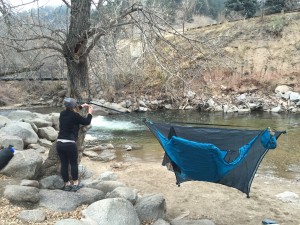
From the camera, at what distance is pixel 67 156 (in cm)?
503

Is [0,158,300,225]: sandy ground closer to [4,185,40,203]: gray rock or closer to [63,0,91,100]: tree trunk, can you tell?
[4,185,40,203]: gray rock

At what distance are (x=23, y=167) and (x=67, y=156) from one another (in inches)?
36.4

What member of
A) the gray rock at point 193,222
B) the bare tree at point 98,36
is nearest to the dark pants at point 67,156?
the bare tree at point 98,36

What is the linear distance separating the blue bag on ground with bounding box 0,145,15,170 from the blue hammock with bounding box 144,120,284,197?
2.13 metres

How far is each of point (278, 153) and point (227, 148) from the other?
515 cm

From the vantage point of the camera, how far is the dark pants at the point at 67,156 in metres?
4.91

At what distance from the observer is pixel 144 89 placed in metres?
22.7

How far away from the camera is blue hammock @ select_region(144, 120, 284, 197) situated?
A: 14.8ft

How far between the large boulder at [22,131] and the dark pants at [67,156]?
11.6ft

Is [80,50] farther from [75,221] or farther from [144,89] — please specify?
[144,89]

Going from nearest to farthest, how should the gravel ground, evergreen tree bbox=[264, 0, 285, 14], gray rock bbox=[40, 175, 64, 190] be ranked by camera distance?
the gravel ground → gray rock bbox=[40, 175, 64, 190] → evergreen tree bbox=[264, 0, 285, 14]

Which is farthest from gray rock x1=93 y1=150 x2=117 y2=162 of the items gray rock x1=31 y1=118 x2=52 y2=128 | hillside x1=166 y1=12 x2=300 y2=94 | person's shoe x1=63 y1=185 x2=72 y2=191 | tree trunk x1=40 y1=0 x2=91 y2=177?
hillside x1=166 y1=12 x2=300 y2=94

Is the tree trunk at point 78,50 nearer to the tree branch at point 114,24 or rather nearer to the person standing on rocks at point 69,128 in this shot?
the tree branch at point 114,24

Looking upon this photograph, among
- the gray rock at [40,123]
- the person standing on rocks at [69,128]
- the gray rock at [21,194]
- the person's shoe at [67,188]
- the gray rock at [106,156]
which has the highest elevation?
the person standing on rocks at [69,128]
